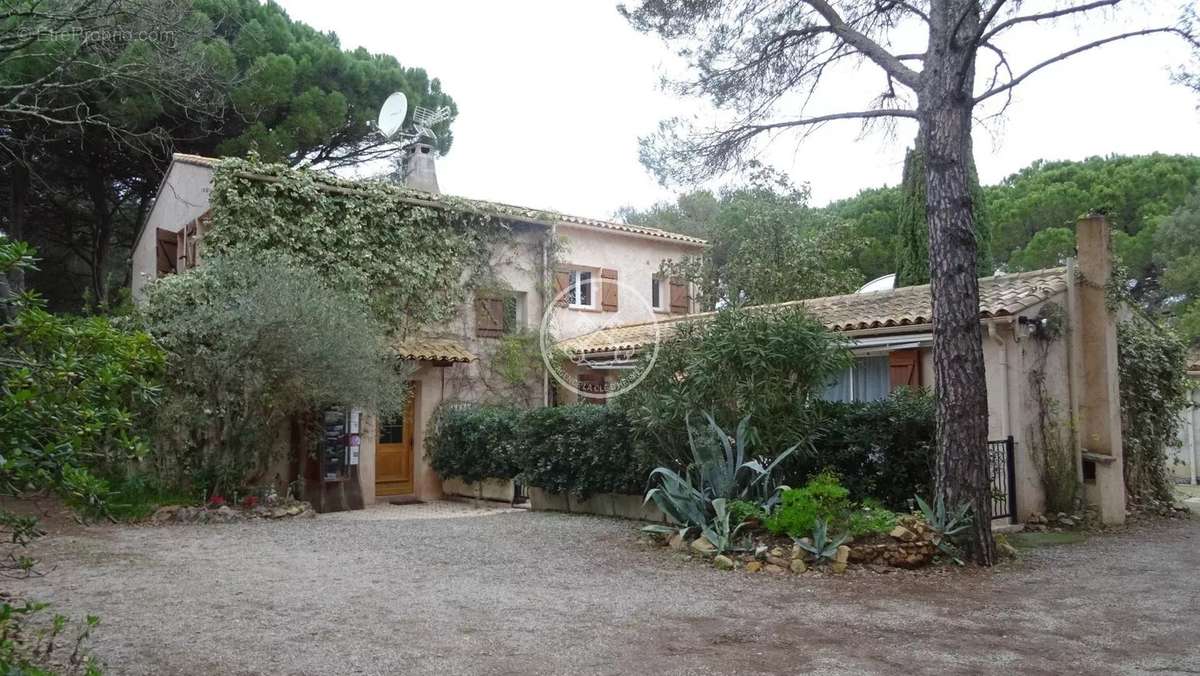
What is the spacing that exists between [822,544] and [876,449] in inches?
78.8

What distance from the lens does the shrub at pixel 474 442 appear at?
1380 cm

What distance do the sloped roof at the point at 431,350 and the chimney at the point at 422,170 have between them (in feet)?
11.2

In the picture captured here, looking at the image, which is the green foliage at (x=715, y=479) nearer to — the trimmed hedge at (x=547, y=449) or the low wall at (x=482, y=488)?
the trimmed hedge at (x=547, y=449)

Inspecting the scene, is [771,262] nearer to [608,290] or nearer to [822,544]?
[608,290]

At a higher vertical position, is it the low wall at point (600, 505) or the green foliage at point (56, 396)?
the green foliage at point (56, 396)

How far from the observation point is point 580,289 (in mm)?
18609

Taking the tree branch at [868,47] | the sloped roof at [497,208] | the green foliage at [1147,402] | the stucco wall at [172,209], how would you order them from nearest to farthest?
1. the tree branch at [868,47]
2. the green foliage at [1147,402]
3. the stucco wall at [172,209]
4. the sloped roof at [497,208]

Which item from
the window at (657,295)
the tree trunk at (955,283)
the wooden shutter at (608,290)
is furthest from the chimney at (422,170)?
the tree trunk at (955,283)

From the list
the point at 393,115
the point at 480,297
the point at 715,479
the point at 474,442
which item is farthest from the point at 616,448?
the point at 393,115

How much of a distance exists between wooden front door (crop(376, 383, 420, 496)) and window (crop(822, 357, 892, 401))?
7158 millimetres

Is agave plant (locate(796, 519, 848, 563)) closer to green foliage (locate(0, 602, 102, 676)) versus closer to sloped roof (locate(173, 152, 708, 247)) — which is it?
green foliage (locate(0, 602, 102, 676))


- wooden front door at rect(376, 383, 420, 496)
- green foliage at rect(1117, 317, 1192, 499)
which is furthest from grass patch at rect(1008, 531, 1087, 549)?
wooden front door at rect(376, 383, 420, 496)

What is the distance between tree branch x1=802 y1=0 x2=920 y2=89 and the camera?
29.3 feet

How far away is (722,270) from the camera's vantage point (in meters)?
21.8
